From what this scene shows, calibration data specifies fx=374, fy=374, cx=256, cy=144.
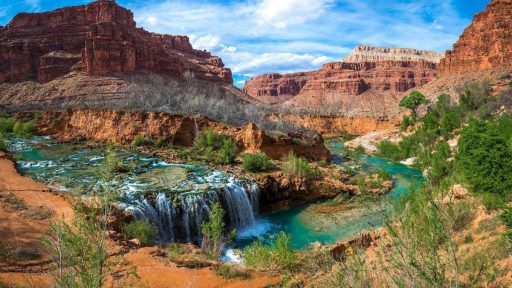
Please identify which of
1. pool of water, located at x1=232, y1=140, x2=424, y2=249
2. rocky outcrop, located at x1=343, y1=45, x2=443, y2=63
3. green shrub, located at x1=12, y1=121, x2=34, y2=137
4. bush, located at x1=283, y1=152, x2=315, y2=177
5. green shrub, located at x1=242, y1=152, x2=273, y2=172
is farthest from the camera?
rocky outcrop, located at x1=343, y1=45, x2=443, y2=63

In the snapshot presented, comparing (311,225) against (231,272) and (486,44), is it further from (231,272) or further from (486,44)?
(486,44)

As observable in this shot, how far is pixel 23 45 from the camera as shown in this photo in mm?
73625

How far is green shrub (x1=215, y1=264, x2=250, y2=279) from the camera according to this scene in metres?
9.35

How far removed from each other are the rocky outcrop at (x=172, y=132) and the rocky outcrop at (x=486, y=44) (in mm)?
64388

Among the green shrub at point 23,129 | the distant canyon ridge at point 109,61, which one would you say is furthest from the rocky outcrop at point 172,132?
the distant canyon ridge at point 109,61

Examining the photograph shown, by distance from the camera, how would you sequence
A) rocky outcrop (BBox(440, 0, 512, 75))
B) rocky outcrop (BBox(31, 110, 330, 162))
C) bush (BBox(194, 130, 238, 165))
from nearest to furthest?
bush (BBox(194, 130, 238, 165)) → rocky outcrop (BBox(31, 110, 330, 162)) → rocky outcrop (BBox(440, 0, 512, 75))

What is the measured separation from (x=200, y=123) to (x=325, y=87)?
4663 inches

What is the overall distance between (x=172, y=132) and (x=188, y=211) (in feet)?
41.6

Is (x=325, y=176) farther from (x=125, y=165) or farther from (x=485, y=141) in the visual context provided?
(x=125, y=165)

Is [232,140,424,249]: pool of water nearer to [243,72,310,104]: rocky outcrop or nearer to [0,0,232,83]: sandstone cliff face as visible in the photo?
[0,0,232,83]: sandstone cliff face

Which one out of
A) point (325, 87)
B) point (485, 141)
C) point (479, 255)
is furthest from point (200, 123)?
point (325, 87)

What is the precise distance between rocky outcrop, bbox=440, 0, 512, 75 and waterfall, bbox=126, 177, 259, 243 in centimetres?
7387

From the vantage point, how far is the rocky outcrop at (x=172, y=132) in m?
25.4

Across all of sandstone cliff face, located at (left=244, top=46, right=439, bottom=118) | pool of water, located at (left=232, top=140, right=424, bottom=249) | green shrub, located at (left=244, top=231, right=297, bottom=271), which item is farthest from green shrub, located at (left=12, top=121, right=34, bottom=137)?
sandstone cliff face, located at (left=244, top=46, right=439, bottom=118)
